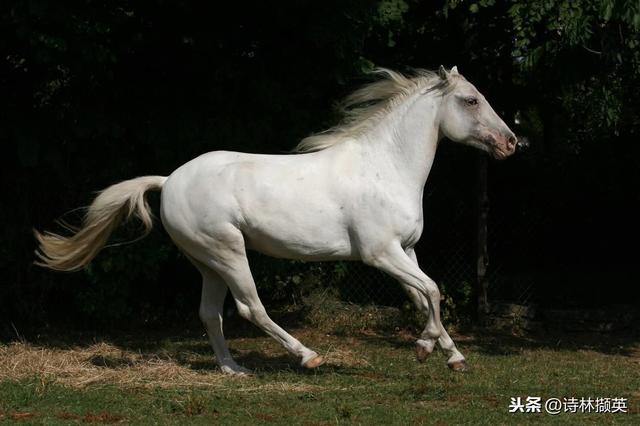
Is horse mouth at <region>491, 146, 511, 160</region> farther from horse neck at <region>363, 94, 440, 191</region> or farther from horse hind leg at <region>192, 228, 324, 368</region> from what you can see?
horse hind leg at <region>192, 228, 324, 368</region>

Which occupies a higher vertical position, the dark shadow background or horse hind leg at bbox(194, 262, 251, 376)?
the dark shadow background

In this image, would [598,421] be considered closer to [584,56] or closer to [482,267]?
[584,56]

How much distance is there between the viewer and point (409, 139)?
24.4ft

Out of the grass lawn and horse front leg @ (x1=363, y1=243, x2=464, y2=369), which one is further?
horse front leg @ (x1=363, y1=243, x2=464, y2=369)

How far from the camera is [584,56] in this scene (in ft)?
27.2

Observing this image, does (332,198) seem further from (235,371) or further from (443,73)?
(235,371)

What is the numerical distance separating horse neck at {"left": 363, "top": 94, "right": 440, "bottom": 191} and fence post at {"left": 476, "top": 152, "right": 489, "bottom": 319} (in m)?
3.15

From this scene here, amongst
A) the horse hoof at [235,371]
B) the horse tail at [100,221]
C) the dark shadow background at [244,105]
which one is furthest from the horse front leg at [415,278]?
the dark shadow background at [244,105]

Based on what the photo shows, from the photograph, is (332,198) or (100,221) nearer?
(332,198)

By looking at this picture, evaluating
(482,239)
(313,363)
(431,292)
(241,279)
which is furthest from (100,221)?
(482,239)

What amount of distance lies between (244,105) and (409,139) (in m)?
2.27

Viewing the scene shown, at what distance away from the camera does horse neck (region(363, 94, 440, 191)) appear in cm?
737

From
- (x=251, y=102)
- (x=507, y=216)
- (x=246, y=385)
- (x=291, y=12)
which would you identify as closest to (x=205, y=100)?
(x=251, y=102)

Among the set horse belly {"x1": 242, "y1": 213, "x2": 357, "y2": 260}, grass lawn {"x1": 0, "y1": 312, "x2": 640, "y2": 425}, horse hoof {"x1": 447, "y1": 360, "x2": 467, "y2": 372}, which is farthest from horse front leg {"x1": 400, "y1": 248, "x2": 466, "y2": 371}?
horse belly {"x1": 242, "y1": 213, "x2": 357, "y2": 260}
